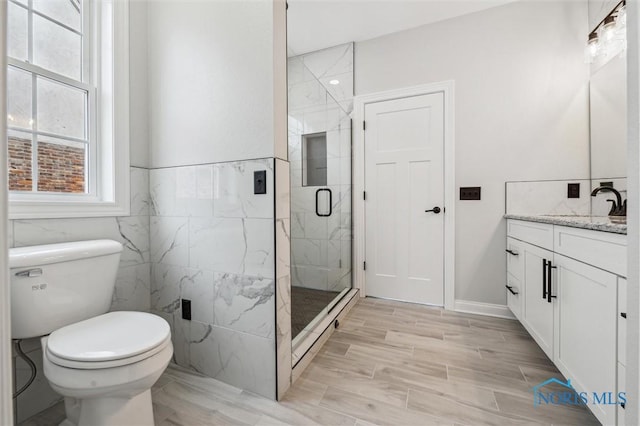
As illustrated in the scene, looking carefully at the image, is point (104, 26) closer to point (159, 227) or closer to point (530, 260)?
point (159, 227)

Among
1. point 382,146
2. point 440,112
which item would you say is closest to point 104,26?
point 382,146

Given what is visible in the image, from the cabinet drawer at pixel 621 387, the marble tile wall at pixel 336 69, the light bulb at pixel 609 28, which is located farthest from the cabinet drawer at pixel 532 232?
Result: the marble tile wall at pixel 336 69

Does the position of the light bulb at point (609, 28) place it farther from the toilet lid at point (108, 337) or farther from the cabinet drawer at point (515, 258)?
the toilet lid at point (108, 337)

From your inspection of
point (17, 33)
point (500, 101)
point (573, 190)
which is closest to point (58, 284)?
point (17, 33)

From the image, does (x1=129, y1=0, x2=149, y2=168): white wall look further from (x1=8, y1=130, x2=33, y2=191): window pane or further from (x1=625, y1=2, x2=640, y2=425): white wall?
(x1=625, y1=2, x2=640, y2=425): white wall

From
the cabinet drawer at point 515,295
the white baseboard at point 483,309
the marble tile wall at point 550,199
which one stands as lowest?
the white baseboard at point 483,309

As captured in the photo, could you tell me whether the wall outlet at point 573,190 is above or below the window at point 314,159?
below

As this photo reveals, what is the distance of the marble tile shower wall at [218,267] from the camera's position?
1289 millimetres

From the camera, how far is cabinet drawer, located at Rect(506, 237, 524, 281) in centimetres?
181

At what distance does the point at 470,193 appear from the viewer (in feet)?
7.43

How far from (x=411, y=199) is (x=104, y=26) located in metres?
2.46

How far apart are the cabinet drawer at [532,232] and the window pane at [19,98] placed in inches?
104

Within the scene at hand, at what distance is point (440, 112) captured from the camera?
234 cm

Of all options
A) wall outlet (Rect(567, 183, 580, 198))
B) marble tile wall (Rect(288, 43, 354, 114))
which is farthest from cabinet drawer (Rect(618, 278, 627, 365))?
marble tile wall (Rect(288, 43, 354, 114))
